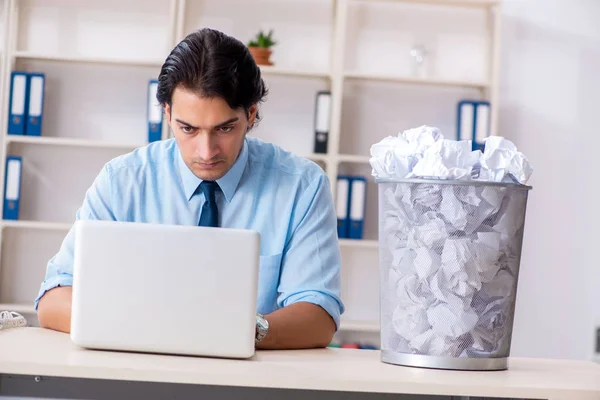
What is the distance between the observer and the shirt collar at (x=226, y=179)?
1.84 m

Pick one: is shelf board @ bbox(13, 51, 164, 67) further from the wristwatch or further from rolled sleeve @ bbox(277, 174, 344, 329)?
the wristwatch

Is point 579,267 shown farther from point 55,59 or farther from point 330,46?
point 55,59

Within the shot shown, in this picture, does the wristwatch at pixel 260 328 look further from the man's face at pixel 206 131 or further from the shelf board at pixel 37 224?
the shelf board at pixel 37 224

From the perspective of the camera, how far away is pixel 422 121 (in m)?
4.04

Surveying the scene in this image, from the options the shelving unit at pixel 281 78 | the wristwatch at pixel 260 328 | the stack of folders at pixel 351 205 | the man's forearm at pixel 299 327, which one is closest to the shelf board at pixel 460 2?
the shelving unit at pixel 281 78

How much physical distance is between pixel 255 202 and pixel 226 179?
83mm

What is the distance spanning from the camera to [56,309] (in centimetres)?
159

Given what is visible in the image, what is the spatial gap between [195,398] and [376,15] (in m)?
3.09

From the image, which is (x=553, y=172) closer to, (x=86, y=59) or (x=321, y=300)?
(x=86, y=59)

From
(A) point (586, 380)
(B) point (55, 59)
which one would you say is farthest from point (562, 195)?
(A) point (586, 380)

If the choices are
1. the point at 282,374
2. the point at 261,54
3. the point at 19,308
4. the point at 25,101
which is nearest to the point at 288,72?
the point at 261,54

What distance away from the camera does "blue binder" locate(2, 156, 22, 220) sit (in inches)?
145

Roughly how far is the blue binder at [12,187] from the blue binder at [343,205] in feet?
4.54

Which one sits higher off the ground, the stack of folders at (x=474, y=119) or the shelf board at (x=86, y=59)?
the shelf board at (x=86, y=59)
